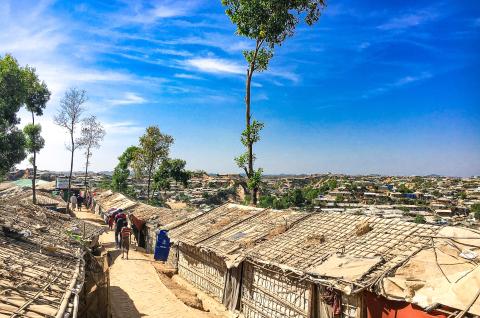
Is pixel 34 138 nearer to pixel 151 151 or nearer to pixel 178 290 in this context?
pixel 151 151

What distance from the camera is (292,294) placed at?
1194cm

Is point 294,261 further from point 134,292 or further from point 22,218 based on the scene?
point 22,218

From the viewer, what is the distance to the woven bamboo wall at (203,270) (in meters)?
16.8

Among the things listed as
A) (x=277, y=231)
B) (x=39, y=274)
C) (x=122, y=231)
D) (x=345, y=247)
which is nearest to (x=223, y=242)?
(x=277, y=231)

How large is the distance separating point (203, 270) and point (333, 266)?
9278 mm

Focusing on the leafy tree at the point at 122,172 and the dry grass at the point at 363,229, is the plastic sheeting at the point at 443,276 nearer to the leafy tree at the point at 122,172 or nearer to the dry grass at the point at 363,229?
the dry grass at the point at 363,229

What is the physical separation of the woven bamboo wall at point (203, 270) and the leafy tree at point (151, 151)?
25493 millimetres

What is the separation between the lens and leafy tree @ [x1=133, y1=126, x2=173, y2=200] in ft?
147

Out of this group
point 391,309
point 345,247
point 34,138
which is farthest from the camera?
point 34,138

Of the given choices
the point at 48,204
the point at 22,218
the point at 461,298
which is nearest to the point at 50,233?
the point at 22,218

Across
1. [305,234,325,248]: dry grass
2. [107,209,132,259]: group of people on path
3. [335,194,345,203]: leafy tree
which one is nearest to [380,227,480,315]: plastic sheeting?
[305,234,325,248]: dry grass

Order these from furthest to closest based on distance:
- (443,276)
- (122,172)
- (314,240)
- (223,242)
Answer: (122,172)
(223,242)
(314,240)
(443,276)

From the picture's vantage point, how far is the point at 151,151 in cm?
4572

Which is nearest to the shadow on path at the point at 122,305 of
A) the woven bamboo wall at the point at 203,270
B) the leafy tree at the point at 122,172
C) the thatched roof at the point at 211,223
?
the woven bamboo wall at the point at 203,270
